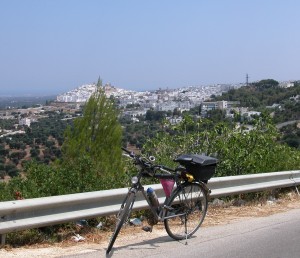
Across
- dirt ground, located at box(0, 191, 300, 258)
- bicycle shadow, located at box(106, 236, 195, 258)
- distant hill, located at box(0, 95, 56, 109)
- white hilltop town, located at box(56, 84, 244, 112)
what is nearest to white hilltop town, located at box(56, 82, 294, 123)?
white hilltop town, located at box(56, 84, 244, 112)

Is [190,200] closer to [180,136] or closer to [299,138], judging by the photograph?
[180,136]

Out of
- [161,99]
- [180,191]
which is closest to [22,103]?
[161,99]

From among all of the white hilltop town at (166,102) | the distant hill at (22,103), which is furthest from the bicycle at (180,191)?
the distant hill at (22,103)

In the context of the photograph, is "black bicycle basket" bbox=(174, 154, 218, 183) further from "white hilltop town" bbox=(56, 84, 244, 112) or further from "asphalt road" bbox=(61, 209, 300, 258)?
"white hilltop town" bbox=(56, 84, 244, 112)

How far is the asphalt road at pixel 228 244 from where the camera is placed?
6168 millimetres

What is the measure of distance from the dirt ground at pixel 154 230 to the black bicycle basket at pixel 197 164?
0.98m

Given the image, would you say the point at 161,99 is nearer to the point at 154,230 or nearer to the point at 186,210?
the point at 154,230

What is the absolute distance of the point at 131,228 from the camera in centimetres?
736

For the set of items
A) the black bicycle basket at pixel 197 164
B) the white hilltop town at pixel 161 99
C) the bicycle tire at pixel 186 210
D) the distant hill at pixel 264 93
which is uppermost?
the black bicycle basket at pixel 197 164

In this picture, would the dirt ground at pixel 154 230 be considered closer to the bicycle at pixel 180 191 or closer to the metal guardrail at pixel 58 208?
the metal guardrail at pixel 58 208

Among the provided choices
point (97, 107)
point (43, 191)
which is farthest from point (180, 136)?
point (97, 107)

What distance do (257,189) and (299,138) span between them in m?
16.6

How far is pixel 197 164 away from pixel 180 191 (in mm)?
397

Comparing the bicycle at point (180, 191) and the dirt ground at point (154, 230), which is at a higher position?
the bicycle at point (180, 191)
